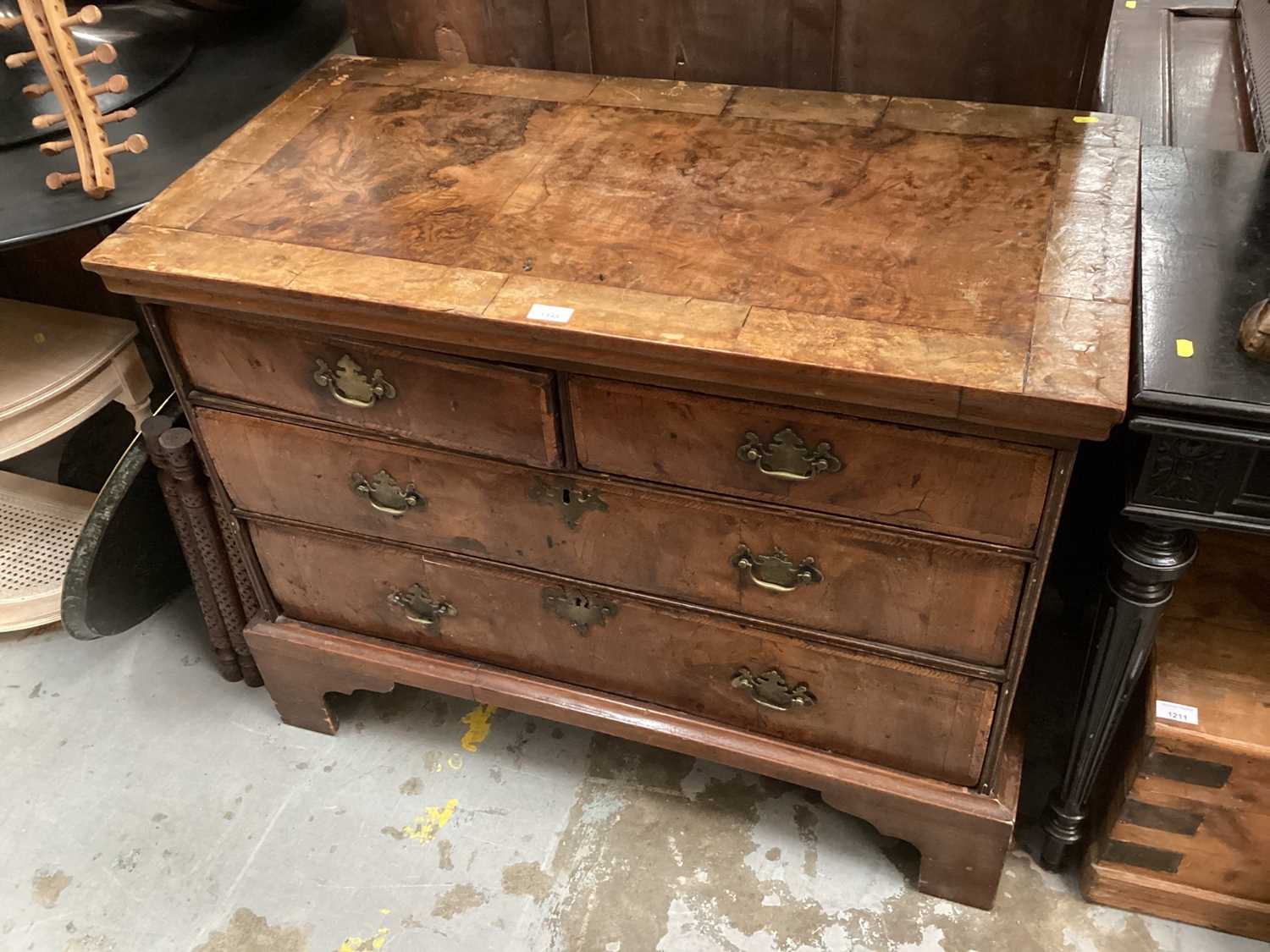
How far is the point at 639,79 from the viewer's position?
152 centimetres

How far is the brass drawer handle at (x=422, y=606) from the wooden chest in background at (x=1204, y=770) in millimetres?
921

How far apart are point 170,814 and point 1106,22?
1.73 m

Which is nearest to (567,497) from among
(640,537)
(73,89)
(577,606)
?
(640,537)

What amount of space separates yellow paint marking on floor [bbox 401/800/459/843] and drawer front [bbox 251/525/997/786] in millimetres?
276


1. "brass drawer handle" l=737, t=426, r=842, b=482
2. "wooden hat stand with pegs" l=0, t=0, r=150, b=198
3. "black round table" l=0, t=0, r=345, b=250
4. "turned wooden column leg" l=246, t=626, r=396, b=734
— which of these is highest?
"wooden hat stand with pegs" l=0, t=0, r=150, b=198

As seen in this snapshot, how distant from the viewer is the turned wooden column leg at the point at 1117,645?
1151 millimetres

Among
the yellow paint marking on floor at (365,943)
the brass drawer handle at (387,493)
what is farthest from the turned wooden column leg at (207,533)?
the yellow paint marking on floor at (365,943)

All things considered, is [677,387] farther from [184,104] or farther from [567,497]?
[184,104]

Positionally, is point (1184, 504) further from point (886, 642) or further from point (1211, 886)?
point (1211, 886)

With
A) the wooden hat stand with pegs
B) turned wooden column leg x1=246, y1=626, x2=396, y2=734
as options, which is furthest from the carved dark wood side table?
the wooden hat stand with pegs

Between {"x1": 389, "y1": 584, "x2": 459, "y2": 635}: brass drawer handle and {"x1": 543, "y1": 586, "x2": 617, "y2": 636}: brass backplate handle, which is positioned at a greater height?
{"x1": 543, "y1": 586, "x2": 617, "y2": 636}: brass backplate handle

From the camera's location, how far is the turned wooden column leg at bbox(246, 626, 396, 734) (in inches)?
66.0

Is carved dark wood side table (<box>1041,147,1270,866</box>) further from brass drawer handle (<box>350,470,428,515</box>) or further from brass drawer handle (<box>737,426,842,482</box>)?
brass drawer handle (<box>350,470,428,515</box>)

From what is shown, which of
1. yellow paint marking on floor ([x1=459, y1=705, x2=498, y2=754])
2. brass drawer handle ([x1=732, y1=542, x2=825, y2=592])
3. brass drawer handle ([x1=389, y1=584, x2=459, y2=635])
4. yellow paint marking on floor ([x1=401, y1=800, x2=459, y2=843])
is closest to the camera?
brass drawer handle ([x1=732, y1=542, x2=825, y2=592])
